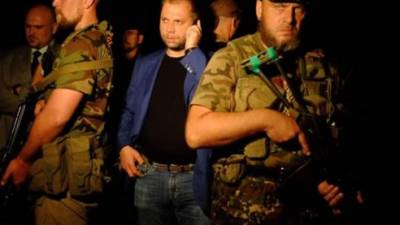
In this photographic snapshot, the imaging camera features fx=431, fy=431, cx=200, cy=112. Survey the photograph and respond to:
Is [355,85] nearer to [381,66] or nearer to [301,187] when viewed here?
[301,187]

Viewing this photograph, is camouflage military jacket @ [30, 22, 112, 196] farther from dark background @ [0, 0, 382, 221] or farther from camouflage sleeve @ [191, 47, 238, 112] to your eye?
camouflage sleeve @ [191, 47, 238, 112]

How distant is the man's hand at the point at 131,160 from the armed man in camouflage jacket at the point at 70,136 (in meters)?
0.25

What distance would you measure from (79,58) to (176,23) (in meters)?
0.77

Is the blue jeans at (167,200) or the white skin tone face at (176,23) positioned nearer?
the blue jeans at (167,200)

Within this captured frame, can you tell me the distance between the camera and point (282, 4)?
2.48 metres

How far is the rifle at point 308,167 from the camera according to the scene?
232cm

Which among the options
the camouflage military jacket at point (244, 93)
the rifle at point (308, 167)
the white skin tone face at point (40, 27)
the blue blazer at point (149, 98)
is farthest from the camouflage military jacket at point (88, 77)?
the white skin tone face at point (40, 27)

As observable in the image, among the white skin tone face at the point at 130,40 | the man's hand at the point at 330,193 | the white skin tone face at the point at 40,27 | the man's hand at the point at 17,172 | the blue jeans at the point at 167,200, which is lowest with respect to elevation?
the blue jeans at the point at 167,200

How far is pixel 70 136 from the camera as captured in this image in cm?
284

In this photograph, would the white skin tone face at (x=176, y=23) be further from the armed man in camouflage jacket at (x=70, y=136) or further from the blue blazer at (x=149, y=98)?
the armed man in camouflage jacket at (x=70, y=136)

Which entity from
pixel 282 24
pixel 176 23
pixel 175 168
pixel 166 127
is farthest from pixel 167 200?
pixel 282 24

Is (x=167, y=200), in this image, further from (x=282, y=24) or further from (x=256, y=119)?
(x=282, y=24)

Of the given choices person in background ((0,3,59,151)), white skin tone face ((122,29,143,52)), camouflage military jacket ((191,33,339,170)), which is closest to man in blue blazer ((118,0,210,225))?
camouflage military jacket ((191,33,339,170))

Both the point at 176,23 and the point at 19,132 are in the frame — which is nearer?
the point at 19,132
